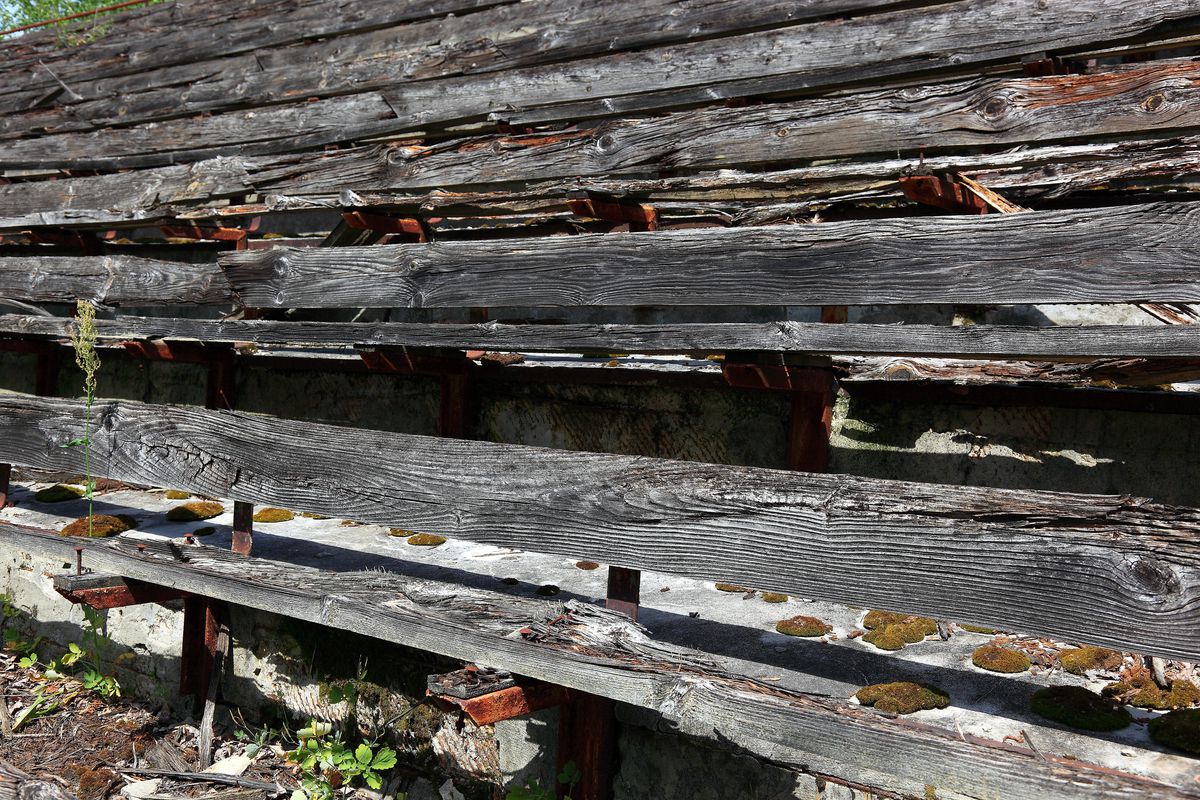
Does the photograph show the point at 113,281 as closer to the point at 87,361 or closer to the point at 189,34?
the point at 87,361

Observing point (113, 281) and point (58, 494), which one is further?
point (58, 494)

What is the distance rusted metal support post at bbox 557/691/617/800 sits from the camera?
2803 millimetres

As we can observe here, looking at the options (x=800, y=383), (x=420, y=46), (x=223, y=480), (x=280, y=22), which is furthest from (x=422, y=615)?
(x=280, y=22)

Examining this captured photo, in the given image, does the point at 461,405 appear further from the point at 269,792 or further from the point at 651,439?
the point at 269,792

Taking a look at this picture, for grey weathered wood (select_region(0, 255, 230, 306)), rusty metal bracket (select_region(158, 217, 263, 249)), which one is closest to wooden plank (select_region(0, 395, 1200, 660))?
grey weathered wood (select_region(0, 255, 230, 306))

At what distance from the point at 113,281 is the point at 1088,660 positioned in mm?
4736

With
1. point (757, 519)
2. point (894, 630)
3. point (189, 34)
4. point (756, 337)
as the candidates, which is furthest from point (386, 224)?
point (189, 34)

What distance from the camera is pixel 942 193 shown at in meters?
3.09

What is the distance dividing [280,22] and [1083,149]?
228 inches

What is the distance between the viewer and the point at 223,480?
3.51m

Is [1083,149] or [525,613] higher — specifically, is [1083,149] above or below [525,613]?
above

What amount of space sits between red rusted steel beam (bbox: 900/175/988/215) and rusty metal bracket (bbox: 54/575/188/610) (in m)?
3.18

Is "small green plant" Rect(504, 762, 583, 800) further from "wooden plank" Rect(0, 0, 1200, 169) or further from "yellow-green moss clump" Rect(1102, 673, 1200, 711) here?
"wooden plank" Rect(0, 0, 1200, 169)

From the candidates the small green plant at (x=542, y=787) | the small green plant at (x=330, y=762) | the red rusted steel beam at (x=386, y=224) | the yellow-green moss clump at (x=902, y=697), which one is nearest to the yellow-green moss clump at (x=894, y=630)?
the yellow-green moss clump at (x=902, y=697)
